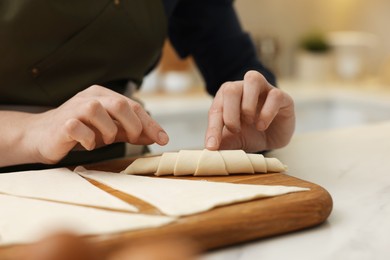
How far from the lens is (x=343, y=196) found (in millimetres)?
689

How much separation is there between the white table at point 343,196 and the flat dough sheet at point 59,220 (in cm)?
8

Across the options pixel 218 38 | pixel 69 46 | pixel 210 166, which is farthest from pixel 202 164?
pixel 218 38

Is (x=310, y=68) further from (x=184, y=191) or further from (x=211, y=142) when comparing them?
(x=184, y=191)

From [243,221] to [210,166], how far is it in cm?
18

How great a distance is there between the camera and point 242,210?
0.54 metres

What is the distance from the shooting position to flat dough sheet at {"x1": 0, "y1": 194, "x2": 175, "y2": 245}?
478 millimetres

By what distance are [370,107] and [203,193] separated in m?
1.93

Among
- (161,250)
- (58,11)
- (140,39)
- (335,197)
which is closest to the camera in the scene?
(161,250)

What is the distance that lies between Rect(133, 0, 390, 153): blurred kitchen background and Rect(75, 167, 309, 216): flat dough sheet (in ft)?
4.51

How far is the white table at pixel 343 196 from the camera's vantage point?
509 mm

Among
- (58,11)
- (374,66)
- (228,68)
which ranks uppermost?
(58,11)

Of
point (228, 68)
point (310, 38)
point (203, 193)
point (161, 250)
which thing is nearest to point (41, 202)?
point (203, 193)

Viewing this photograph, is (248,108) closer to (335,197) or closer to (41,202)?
(335,197)

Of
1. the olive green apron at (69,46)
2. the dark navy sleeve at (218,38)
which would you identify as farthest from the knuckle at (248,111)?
the dark navy sleeve at (218,38)
